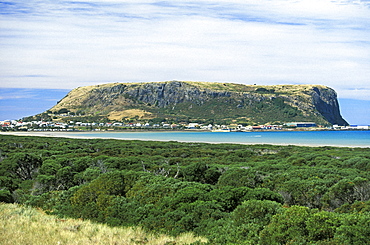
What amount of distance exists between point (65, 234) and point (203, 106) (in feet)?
586

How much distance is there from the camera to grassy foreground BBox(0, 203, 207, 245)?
7.20 meters

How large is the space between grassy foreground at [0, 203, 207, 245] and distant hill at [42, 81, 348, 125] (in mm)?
155642

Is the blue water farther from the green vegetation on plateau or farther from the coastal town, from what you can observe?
the green vegetation on plateau

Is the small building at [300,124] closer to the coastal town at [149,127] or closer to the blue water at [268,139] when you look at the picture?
the coastal town at [149,127]

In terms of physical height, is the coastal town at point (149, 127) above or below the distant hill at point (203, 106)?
below

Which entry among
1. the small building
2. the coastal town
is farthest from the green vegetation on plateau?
the small building

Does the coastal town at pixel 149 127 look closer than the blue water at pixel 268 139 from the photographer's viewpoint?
No

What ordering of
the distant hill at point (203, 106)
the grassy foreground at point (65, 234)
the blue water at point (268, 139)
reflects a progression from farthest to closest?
the distant hill at point (203, 106) → the blue water at point (268, 139) → the grassy foreground at point (65, 234)

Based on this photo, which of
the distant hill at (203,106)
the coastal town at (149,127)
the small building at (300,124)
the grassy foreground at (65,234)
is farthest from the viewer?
the distant hill at (203,106)

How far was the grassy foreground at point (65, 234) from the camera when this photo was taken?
7203 mm

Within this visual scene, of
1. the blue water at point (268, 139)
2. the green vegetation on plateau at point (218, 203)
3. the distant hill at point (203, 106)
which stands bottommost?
the blue water at point (268, 139)

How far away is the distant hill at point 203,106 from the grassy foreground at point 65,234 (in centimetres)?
15564

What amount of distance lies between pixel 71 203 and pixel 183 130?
13183 cm

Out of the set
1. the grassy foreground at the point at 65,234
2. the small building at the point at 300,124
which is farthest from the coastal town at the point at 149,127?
the grassy foreground at the point at 65,234
